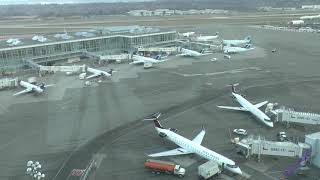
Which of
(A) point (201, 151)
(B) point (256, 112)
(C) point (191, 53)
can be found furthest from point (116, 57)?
(A) point (201, 151)

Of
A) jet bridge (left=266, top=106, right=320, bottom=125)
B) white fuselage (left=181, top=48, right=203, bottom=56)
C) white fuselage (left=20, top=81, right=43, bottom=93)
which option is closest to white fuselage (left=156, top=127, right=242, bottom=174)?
jet bridge (left=266, top=106, right=320, bottom=125)

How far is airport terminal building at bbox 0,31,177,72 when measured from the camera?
357 feet

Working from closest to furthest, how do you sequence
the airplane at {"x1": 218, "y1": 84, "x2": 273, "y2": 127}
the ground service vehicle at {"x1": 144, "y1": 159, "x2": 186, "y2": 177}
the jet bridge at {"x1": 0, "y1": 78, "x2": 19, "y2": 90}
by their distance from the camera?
the ground service vehicle at {"x1": 144, "y1": 159, "x2": 186, "y2": 177}
the airplane at {"x1": 218, "y1": 84, "x2": 273, "y2": 127}
the jet bridge at {"x1": 0, "y1": 78, "x2": 19, "y2": 90}

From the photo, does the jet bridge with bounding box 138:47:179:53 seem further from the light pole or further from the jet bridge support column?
the light pole

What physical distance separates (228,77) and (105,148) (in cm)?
4727

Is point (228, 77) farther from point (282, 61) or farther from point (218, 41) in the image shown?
point (218, 41)

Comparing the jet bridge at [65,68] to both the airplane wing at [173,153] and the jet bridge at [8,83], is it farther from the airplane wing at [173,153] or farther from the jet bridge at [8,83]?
the airplane wing at [173,153]

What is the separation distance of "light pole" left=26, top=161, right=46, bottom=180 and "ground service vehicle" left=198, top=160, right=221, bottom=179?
1921cm

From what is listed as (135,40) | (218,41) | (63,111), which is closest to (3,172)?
(63,111)

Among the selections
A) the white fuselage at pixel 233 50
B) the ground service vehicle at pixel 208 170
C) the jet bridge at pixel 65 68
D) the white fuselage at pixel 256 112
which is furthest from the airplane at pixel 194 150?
the white fuselage at pixel 233 50

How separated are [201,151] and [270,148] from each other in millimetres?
8868

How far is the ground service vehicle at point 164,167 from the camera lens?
154 feet

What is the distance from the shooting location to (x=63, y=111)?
72.9m

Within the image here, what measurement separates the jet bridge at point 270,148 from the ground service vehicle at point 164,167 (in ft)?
32.4
